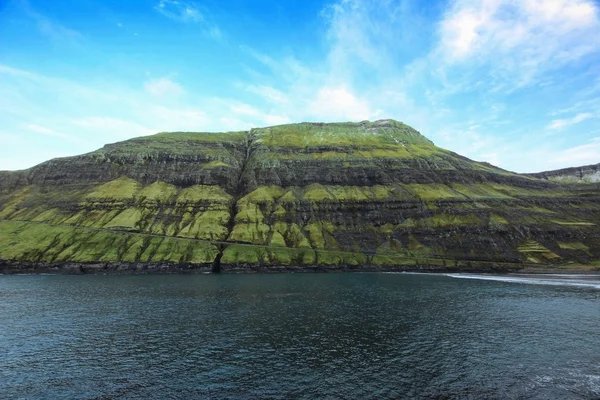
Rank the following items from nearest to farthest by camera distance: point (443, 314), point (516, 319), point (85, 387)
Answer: point (85, 387) < point (516, 319) < point (443, 314)

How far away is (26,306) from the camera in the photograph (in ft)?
265

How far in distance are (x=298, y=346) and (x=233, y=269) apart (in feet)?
398

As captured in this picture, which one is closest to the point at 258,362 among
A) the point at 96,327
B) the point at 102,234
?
the point at 96,327

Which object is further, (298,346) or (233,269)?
(233,269)

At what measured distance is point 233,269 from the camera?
17000cm

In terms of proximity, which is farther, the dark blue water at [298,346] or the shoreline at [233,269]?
the shoreline at [233,269]

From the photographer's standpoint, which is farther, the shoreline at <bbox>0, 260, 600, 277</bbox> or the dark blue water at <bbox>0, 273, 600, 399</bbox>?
the shoreline at <bbox>0, 260, 600, 277</bbox>

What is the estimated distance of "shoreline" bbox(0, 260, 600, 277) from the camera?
15875cm

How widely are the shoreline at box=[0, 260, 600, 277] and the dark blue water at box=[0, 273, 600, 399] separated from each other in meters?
65.7

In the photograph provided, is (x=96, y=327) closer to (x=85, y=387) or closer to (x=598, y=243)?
(x=85, y=387)

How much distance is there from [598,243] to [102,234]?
904ft

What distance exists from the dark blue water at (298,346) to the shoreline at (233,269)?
65.7 metres

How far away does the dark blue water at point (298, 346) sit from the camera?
1554 inches

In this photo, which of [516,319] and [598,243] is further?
[598,243]
